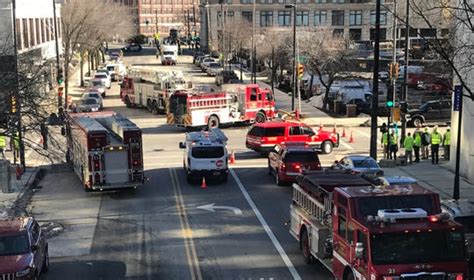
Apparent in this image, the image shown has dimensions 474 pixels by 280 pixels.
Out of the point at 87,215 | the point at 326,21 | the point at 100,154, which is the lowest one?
the point at 87,215

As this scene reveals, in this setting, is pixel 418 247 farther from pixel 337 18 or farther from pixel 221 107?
pixel 337 18

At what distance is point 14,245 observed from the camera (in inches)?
626

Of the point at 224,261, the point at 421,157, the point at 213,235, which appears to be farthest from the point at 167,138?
the point at 224,261

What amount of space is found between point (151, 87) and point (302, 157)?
27.9 m

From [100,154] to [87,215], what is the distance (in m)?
2.84

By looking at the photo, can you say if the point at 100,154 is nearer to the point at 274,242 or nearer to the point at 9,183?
the point at 9,183

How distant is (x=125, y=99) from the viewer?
59625 millimetres

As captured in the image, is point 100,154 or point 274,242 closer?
point 274,242

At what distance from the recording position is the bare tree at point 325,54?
2194 inches

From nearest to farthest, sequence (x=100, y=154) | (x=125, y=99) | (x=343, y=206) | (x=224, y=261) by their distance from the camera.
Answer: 1. (x=343, y=206)
2. (x=224, y=261)
3. (x=100, y=154)
4. (x=125, y=99)

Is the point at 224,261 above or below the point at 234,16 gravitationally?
below

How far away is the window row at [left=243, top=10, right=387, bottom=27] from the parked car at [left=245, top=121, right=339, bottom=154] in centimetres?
8482

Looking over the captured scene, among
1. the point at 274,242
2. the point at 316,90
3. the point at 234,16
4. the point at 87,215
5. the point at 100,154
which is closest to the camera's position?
the point at 274,242

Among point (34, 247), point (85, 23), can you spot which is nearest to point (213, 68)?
point (85, 23)
